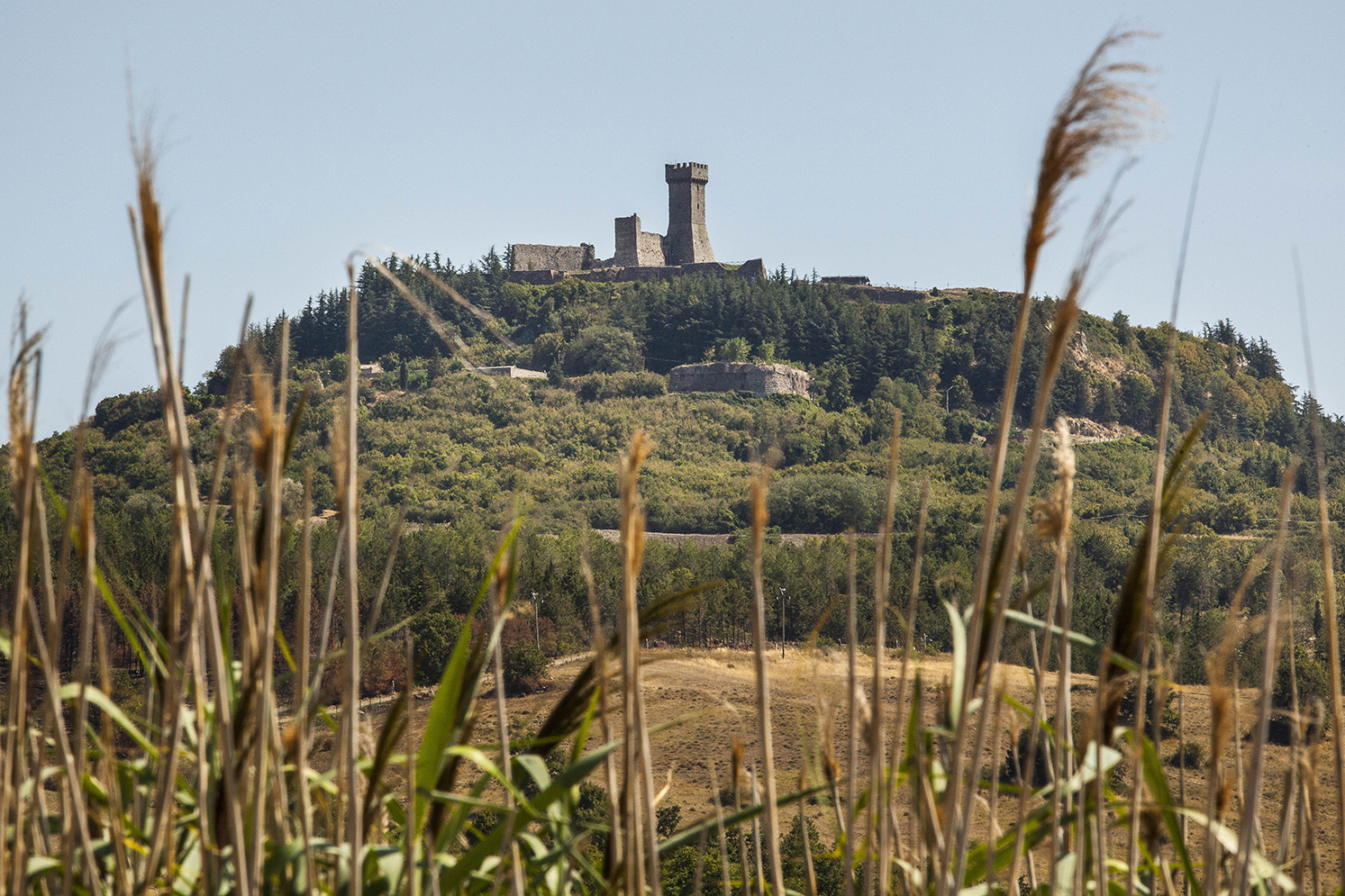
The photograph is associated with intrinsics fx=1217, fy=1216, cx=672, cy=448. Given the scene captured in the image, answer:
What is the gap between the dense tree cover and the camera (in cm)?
2956

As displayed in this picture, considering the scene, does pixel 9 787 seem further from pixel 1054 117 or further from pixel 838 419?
pixel 838 419

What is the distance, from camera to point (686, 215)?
64.4 meters

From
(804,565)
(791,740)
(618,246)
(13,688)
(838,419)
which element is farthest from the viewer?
(618,246)

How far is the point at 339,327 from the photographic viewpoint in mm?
56156

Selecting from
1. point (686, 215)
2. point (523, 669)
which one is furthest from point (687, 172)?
point (523, 669)

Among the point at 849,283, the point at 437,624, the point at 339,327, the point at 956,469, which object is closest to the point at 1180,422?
the point at 956,469

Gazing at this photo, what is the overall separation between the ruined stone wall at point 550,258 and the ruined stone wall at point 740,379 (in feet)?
44.2

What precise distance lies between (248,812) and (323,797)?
0.21 meters

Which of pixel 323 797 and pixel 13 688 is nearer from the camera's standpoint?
pixel 13 688

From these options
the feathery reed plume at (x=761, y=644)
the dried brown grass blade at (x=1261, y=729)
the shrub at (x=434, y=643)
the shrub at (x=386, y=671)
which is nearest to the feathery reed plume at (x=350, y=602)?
the feathery reed plume at (x=761, y=644)

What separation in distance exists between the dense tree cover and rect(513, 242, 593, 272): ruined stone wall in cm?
154

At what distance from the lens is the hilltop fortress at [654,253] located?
63094 millimetres

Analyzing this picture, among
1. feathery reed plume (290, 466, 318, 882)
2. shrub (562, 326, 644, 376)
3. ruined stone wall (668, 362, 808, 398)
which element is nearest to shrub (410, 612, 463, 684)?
feathery reed plume (290, 466, 318, 882)

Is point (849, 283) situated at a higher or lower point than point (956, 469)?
higher
